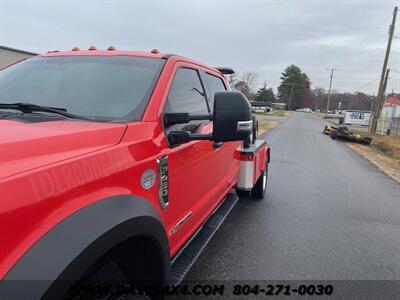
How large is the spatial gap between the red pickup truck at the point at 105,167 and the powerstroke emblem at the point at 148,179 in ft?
0.04

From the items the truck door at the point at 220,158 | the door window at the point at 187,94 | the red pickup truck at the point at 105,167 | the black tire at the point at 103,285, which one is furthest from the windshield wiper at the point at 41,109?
the truck door at the point at 220,158

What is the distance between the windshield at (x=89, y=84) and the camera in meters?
2.47

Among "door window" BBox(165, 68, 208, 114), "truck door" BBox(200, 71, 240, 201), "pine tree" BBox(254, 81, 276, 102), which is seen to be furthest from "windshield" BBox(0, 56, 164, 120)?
"pine tree" BBox(254, 81, 276, 102)

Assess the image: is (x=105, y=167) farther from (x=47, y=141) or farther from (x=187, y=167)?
(x=187, y=167)

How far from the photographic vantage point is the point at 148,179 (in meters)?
2.12

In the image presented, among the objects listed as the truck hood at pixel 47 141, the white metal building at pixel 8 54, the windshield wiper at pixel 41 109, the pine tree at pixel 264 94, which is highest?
the white metal building at pixel 8 54

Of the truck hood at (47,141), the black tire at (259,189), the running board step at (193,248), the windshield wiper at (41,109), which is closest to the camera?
the truck hood at (47,141)

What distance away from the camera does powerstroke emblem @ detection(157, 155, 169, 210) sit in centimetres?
227

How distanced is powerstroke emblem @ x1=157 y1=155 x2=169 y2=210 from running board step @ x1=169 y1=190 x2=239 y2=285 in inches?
24.0

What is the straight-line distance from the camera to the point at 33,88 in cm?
282

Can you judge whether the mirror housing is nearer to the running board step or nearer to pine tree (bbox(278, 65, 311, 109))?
the running board step

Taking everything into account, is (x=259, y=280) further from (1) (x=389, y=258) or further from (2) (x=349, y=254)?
(1) (x=389, y=258)

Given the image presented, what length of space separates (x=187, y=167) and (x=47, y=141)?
4.12ft

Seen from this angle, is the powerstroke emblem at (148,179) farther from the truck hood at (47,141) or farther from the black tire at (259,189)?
the black tire at (259,189)
